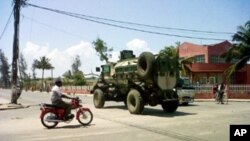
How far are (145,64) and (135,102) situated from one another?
1.85m

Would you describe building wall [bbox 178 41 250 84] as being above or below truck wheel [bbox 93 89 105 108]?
above

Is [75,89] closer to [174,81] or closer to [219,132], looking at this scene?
[174,81]

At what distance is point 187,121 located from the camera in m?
14.6

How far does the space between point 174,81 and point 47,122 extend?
6.99m

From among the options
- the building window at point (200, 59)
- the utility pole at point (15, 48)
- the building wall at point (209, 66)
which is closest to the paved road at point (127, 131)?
the utility pole at point (15, 48)

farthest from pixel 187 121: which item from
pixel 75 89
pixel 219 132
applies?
pixel 75 89

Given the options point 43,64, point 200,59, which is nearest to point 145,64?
point 200,59

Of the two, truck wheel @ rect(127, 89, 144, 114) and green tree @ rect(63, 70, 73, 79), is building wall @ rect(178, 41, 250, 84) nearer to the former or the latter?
truck wheel @ rect(127, 89, 144, 114)

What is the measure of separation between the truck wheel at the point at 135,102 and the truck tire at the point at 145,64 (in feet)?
2.95

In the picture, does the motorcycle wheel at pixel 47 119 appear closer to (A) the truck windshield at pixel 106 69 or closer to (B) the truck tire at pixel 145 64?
(B) the truck tire at pixel 145 64

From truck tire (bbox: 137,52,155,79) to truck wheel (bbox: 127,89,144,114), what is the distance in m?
0.90

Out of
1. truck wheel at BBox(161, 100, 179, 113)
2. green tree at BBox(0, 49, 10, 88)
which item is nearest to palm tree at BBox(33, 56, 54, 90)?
green tree at BBox(0, 49, 10, 88)

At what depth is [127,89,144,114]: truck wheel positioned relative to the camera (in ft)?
57.9

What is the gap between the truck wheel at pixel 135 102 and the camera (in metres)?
17.6
